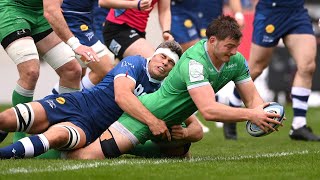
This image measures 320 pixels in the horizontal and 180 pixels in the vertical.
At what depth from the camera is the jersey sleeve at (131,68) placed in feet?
30.2

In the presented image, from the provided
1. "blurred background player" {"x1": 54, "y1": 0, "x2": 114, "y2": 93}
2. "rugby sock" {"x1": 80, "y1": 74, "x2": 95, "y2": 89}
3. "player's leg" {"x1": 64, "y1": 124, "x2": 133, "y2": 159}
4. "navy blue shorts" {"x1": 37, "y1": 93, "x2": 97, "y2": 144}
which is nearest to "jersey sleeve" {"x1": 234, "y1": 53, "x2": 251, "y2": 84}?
"player's leg" {"x1": 64, "y1": 124, "x2": 133, "y2": 159}

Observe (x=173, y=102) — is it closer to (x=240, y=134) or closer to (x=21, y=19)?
(x=21, y=19)

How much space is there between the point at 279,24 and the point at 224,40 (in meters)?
4.09

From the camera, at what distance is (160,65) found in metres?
9.27

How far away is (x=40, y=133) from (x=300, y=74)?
4.33 metres

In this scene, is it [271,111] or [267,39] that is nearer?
[271,111]

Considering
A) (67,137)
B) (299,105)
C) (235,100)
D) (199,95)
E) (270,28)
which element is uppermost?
(199,95)

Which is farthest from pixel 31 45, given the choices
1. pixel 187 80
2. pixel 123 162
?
pixel 187 80

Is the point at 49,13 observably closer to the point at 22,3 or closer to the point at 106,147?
the point at 22,3

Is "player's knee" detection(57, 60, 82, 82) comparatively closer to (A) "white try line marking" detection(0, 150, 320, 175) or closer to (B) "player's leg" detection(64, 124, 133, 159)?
(B) "player's leg" detection(64, 124, 133, 159)

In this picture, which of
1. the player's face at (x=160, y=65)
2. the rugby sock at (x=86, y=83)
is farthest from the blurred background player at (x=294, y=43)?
the player's face at (x=160, y=65)

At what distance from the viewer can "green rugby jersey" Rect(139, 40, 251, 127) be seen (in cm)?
856

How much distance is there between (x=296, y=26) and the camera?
1244cm

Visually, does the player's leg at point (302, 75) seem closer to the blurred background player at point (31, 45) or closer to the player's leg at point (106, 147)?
the blurred background player at point (31, 45)
